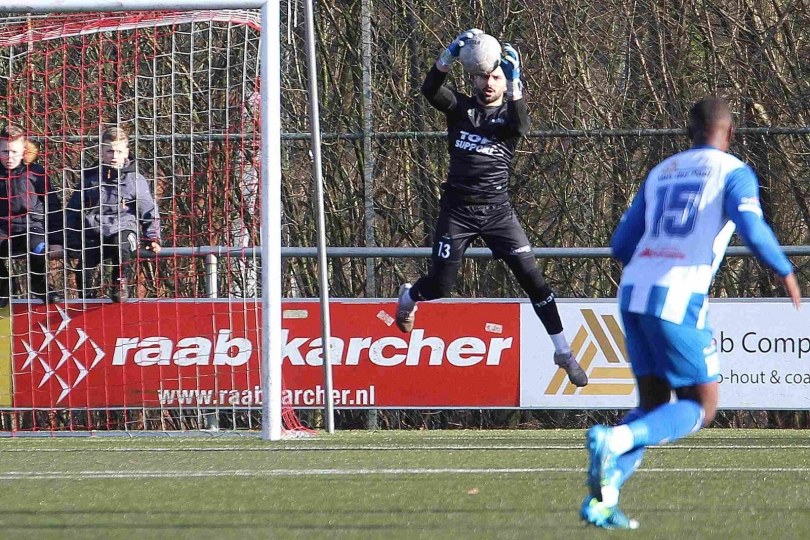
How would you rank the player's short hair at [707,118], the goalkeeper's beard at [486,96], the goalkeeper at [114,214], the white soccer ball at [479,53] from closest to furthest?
1. the player's short hair at [707,118]
2. the white soccer ball at [479,53]
3. the goalkeeper's beard at [486,96]
4. the goalkeeper at [114,214]

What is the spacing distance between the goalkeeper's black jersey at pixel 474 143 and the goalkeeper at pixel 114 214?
8.50ft

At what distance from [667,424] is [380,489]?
1681mm

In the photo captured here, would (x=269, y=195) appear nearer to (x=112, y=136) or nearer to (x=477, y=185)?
(x=477, y=185)

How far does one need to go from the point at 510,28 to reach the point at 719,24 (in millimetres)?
1882

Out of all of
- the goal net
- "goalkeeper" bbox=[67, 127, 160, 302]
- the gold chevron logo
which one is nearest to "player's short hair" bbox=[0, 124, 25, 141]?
the goal net

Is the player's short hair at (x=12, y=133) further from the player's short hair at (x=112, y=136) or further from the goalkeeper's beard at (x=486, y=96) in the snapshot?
the goalkeeper's beard at (x=486, y=96)

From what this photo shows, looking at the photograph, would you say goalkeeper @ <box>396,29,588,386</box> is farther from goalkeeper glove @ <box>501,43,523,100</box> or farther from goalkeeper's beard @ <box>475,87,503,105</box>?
goalkeeper glove @ <box>501,43,523,100</box>

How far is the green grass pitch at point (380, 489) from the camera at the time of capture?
16.4 ft

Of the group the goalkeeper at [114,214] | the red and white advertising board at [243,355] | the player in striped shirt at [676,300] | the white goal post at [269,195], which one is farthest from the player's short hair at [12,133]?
the player in striped shirt at [676,300]

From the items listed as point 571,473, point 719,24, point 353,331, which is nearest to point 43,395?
point 353,331

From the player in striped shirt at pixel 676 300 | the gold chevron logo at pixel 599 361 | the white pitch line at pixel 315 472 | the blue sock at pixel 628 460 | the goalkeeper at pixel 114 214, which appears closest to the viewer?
the player in striped shirt at pixel 676 300

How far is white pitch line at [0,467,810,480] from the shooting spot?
22.0ft

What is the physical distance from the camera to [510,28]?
12711 mm

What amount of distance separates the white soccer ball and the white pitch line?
2517mm
